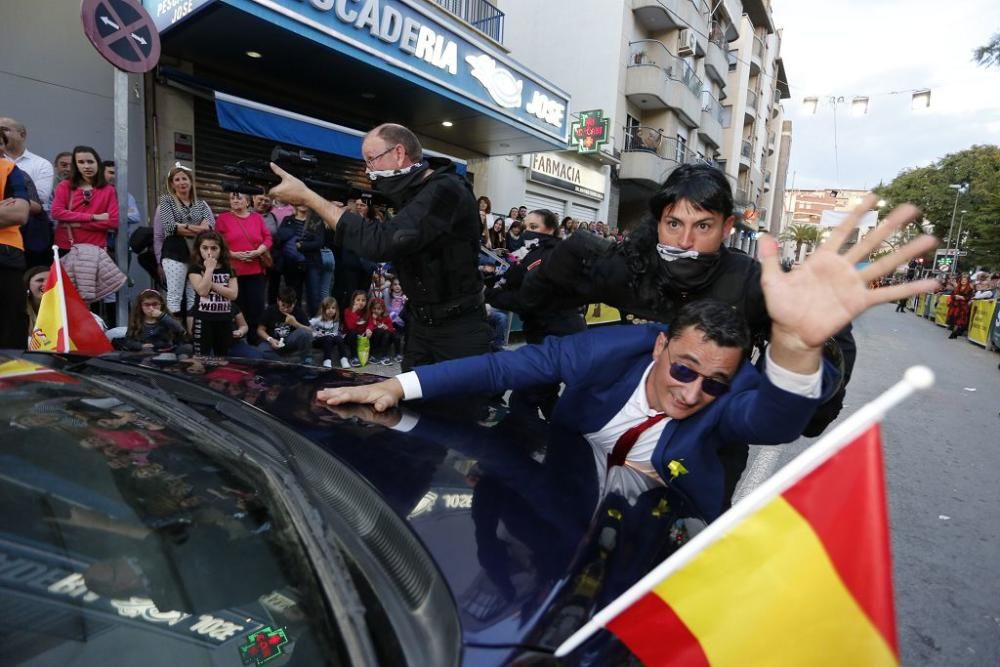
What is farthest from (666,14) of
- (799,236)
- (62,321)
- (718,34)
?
(799,236)

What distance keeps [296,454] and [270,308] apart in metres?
4.72

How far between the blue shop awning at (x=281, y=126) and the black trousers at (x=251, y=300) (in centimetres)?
253

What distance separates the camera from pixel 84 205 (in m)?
4.52

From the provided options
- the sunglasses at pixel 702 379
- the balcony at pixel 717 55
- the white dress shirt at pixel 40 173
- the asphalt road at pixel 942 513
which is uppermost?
the balcony at pixel 717 55

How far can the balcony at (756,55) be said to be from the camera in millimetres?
33875

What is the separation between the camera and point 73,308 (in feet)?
10.2

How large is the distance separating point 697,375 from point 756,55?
39661 millimetres

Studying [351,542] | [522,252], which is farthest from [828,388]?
[522,252]

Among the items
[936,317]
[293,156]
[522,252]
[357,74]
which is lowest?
[936,317]

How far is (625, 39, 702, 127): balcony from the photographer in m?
18.8

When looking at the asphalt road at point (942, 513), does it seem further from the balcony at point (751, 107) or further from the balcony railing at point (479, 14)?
the balcony at point (751, 107)

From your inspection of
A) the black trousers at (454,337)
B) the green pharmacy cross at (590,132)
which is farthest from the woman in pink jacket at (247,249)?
the green pharmacy cross at (590,132)

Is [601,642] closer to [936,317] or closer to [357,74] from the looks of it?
[357,74]

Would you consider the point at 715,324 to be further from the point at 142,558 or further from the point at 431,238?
the point at 142,558
